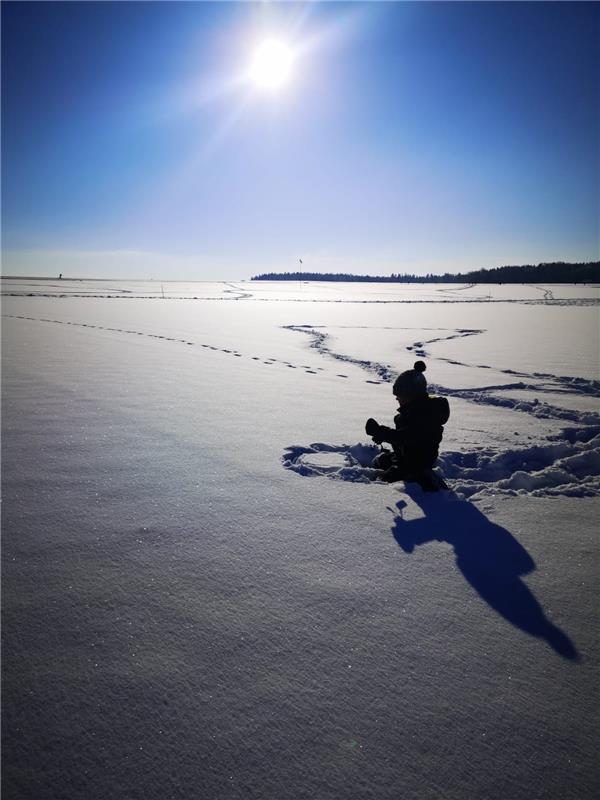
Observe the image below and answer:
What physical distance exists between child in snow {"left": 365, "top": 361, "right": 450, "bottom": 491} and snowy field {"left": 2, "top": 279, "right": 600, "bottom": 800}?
0.54ft

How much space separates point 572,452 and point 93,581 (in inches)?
120

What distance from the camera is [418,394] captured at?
2518 mm

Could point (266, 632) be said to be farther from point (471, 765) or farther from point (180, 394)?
point (180, 394)

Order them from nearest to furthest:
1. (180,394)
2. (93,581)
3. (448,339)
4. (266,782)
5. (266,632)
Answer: (266,782) → (266,632) → (93,581) → (180,394) → (448,339)

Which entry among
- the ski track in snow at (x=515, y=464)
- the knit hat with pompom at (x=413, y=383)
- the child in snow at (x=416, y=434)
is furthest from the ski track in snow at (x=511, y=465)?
the knit hat with pompom at (x=413, y=383)

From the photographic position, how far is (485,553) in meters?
1.70

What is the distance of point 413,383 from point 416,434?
335 millimetres

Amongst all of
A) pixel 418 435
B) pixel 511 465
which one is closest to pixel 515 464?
pixel 511 465

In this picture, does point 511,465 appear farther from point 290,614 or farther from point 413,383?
point 290,614

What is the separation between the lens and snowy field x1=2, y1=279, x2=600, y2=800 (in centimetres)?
89

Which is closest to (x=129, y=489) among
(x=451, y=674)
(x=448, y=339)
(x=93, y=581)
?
(x=93, y=581)

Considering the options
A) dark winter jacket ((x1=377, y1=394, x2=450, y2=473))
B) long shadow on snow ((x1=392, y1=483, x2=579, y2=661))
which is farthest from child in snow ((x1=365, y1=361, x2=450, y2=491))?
long shadow on snow ((x1=392, y1=483, x2=579, y2=661))

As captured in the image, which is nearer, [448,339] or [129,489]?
[129,489]

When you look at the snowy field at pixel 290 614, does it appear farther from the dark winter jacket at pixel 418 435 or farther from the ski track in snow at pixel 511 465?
the dark winter jacket at pixel 418 435
